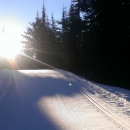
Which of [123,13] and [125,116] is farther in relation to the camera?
[123,13]

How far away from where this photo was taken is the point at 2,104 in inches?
418

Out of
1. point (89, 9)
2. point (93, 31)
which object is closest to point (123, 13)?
point (93, 31)

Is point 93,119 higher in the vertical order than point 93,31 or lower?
lower

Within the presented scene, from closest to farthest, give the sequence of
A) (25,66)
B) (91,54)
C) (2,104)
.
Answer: (2,104), (91,54), (25,66)

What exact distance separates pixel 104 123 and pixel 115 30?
22.1m

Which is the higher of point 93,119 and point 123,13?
point 123,13

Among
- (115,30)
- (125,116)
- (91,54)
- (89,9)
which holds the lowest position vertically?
(125,116)

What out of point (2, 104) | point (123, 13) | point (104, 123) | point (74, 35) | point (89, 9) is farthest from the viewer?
point (74, 35)

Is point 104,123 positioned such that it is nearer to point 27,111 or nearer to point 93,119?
point 93,119

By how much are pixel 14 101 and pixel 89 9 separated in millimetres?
28456

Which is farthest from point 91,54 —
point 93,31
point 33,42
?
point 33,42

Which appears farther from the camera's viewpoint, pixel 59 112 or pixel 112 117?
pixel 59 112

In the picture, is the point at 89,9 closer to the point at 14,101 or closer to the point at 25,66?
the point at 25,66

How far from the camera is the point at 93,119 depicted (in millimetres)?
8695
